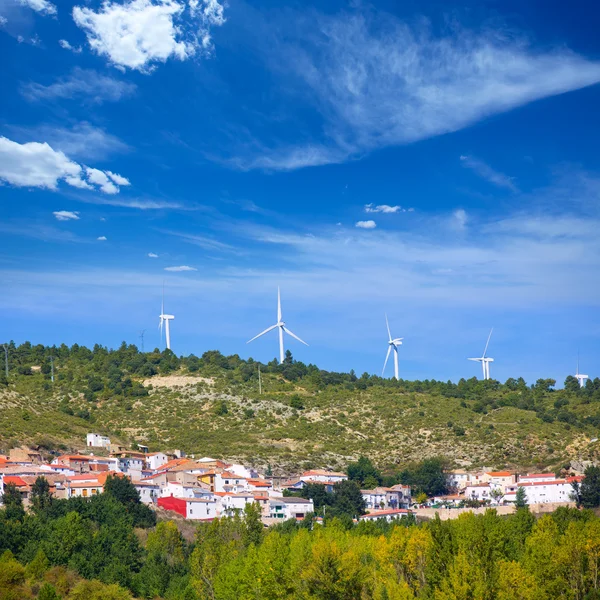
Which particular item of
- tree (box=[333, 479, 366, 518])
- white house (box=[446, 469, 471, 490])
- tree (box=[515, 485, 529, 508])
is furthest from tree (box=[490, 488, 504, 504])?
tree (box=[333, 479, 366, 518])

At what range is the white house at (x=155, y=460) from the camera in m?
101

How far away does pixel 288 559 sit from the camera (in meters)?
57.6

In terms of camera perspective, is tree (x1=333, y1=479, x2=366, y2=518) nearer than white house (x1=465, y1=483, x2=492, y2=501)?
Yes

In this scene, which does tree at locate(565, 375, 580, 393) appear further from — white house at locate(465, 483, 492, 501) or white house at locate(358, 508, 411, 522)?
white house at locate(358, 508, 411, 522)

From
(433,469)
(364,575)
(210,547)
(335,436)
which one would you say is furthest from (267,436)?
(364,575)

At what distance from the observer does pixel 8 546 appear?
216 feet

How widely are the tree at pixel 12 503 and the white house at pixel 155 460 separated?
23.5 meters

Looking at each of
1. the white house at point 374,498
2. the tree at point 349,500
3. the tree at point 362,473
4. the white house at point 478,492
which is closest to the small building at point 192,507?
the tree at point 349,500

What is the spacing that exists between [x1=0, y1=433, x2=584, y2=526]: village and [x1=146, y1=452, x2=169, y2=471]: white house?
0.35 feet

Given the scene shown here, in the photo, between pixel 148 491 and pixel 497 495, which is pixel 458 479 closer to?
pixel 497 495

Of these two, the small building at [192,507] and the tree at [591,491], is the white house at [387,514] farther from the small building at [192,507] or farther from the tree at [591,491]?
the tree at [591,491]

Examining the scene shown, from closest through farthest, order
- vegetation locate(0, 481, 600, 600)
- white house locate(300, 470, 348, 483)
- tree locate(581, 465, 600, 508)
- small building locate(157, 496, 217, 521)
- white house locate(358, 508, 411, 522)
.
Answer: vegetation locate(0, 481, 600, 600)
small building locate(157, 496, 217, 521)
white house locate(358, 508, 411, 522)
tree locate(581, 465, 600, 508)
white house locate(300, 470, 348, 483)

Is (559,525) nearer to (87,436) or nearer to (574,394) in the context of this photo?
(87,436)

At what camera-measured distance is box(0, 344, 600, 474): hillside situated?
364 feet
